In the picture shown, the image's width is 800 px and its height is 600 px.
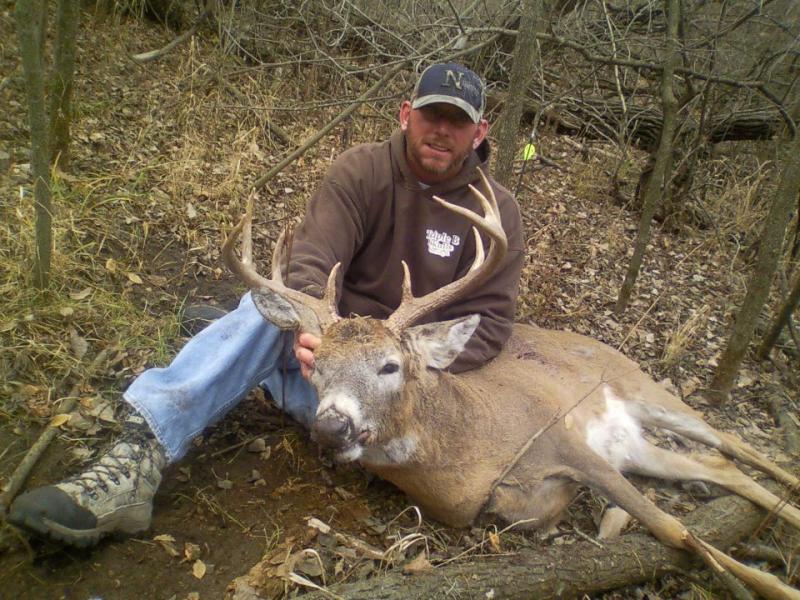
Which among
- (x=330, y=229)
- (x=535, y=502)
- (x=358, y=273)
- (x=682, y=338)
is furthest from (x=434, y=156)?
(x=682, y=338)

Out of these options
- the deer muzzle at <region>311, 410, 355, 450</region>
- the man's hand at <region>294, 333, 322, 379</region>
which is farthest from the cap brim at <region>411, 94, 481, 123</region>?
the deer muzzle at <region>311, 410, 355, 450</region>

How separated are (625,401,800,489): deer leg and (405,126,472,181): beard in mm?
1876

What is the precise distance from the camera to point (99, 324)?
11.9ft

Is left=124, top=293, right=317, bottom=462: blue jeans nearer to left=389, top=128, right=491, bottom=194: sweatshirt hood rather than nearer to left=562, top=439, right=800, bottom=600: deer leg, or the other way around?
left=389, top=128, right=491, bottom=194: sweatshirt hood

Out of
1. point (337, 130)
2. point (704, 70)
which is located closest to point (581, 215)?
point (704, 70)

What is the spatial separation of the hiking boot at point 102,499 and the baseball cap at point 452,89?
2.13 metres

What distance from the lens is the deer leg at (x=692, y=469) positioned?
10.6 ft

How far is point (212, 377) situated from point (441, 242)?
1372 mm

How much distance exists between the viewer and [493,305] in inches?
131

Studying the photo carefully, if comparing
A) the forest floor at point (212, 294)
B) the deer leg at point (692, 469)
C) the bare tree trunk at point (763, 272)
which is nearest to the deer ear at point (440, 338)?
the forest floor at point (212, 294)

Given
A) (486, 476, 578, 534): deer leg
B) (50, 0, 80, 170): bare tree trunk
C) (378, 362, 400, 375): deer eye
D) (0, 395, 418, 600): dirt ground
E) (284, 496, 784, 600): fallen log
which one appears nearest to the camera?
(284, 496, 784, 600): fallen log

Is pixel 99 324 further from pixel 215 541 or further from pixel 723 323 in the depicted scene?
pixel 723 323

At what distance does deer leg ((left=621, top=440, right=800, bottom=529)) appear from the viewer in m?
3.25

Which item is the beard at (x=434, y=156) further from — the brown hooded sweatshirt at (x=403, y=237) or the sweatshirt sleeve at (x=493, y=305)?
the sweatshirt sleeve at (x=493, y=305)
